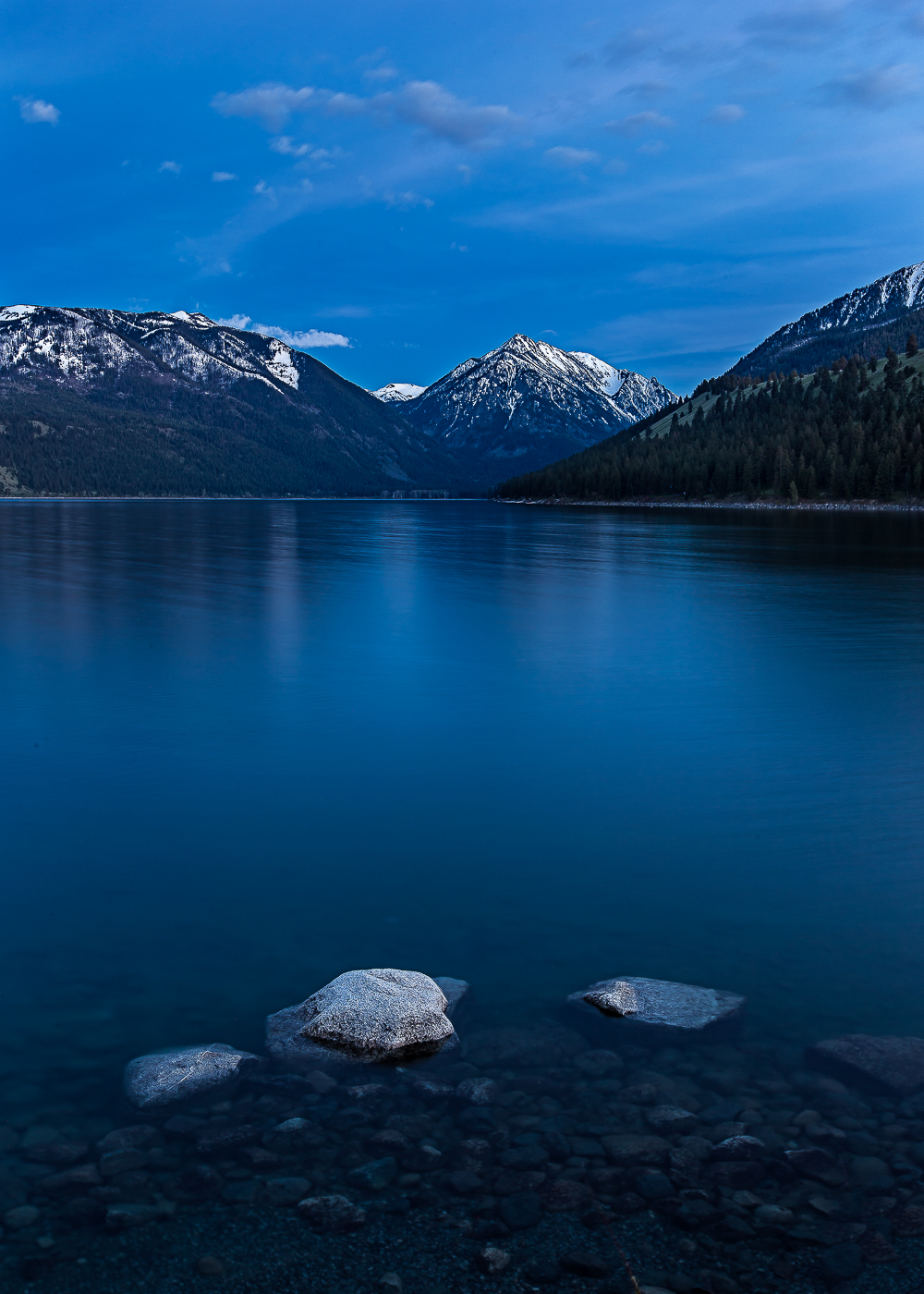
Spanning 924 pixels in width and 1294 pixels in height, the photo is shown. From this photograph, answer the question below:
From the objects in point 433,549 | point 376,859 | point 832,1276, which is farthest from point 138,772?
point 433,549

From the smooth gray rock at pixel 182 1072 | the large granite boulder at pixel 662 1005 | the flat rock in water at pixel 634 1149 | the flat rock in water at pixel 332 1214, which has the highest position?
the large granite boulder at pixel 662 1005

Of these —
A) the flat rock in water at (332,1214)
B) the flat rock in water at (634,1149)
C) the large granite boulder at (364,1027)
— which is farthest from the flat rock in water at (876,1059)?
the flat rock in water at (332,1214)

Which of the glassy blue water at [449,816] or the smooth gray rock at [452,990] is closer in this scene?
the smooth gray rock at [452,990]

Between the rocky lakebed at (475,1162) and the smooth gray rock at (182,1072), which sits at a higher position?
the smooth gray rock at (182,1072)

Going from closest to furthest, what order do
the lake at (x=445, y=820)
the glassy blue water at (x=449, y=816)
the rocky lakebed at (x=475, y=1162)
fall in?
the rocky lakebed at (x=475, y=1162)
the lake at (x=445, y=820)
the glassy blue water at (x=449, y=816)

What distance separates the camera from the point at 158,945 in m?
12.2

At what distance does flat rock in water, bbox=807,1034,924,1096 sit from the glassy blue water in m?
0.39

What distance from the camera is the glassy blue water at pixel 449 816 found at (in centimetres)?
1139

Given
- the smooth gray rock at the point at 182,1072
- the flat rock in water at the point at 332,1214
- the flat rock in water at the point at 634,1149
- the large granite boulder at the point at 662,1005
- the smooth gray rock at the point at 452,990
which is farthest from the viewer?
the smooth gray rock at the point at 452,990

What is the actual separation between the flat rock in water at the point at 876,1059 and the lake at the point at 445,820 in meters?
0.48

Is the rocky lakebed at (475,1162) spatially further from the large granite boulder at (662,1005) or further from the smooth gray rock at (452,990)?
the smooth gray rock at (452,990)

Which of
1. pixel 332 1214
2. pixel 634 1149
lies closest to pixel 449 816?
pixel 634 1149

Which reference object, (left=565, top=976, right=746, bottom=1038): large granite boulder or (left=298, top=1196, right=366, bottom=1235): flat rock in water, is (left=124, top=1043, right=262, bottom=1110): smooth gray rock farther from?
(left=565, top=976, right=746, bottom=1038): large granite boulder

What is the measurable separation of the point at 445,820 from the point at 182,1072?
8.81 m
